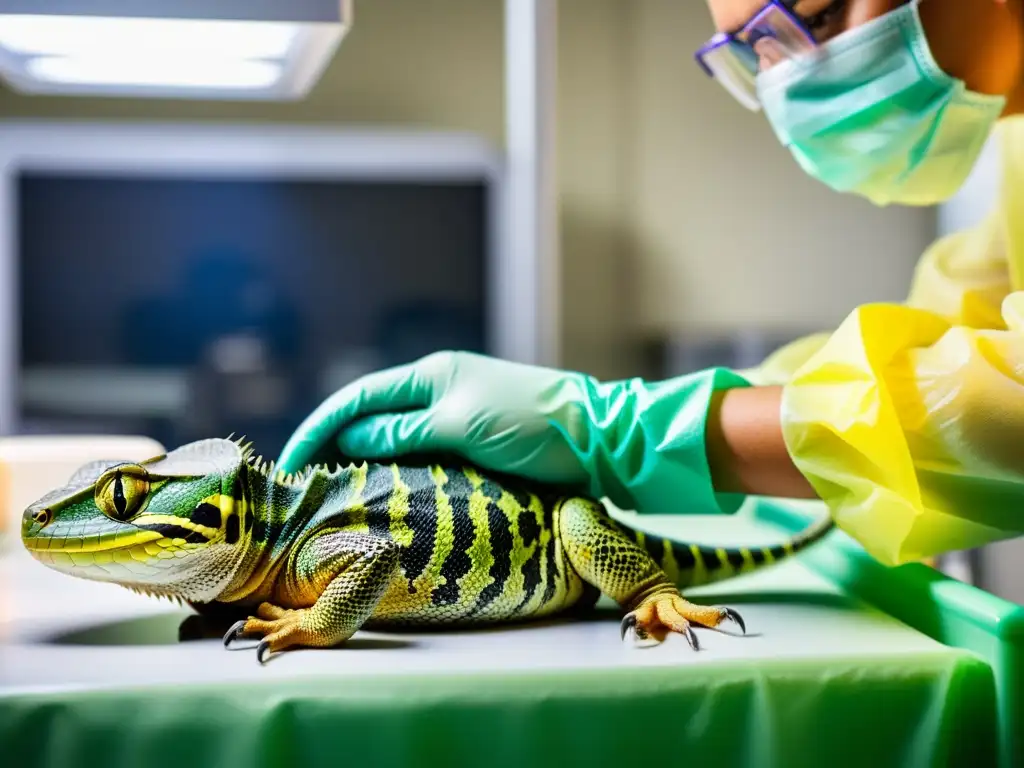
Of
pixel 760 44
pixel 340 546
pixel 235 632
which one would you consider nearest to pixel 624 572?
pixel 340 546

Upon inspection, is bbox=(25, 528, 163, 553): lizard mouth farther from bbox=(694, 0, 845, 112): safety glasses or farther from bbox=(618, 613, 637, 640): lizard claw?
bbox=(694, 0, 845, 112): safety glasses

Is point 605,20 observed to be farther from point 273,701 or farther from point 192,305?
point 273,701

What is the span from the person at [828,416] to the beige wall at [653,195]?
203 centimetres

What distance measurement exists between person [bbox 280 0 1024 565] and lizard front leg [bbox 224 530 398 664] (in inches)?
6.4

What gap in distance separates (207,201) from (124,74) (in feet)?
5.50

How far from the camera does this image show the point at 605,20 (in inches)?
141

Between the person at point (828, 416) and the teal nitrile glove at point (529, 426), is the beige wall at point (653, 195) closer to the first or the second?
the person at point (828, 416)

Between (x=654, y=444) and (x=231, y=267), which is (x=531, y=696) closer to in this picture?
(x=654, y=444)

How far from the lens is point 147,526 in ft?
3.35

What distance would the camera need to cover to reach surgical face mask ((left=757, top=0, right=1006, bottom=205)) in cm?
152

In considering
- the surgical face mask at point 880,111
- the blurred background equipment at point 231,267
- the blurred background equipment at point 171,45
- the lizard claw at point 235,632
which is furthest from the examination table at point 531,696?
the blurred background equipment at point 231,267

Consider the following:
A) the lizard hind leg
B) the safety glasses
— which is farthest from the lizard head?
the safety glasses

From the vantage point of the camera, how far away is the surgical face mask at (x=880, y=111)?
1522 millimetres

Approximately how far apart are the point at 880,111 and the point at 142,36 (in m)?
1.05
